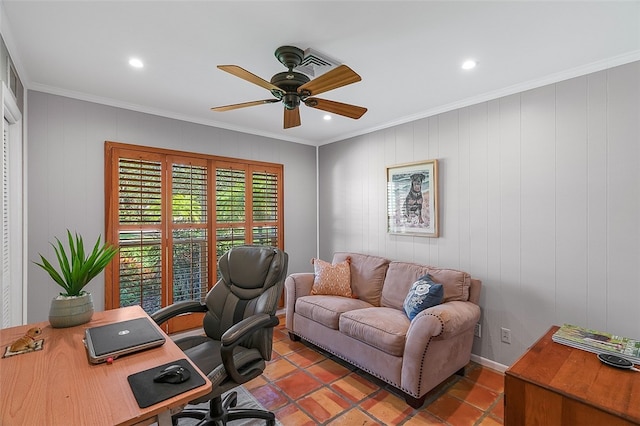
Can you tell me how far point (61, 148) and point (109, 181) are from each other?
1.48 ft

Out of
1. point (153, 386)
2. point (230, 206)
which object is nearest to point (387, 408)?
point (153, 386)

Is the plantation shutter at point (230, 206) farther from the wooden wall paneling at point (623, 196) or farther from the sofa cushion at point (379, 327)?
the wooden wall paneling at point (623, 196)

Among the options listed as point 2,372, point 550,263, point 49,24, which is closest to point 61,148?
point 49,24

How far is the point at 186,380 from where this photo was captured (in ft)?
3.60

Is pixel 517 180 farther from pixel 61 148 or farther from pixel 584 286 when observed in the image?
pixel 61 148

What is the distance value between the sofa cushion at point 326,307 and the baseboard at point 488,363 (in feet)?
3.62

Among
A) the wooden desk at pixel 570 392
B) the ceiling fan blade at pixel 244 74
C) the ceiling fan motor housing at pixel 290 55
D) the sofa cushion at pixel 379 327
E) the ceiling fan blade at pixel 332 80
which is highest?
the ceiling fan motor housing at pixel 290 55

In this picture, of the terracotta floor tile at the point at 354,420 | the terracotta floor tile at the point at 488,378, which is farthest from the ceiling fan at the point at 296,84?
the terracotta floor tile at the point at 488,378

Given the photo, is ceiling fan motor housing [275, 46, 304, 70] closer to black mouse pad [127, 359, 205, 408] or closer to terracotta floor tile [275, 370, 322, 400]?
black mouse pad [127, 359, 205, 408]

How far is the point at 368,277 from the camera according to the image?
3416mm

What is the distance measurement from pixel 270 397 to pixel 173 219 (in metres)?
2.08

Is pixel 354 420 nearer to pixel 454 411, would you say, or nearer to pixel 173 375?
pixel 454 411

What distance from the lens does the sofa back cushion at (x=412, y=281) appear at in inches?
106

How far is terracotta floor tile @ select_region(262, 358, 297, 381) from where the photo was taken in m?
2.68
